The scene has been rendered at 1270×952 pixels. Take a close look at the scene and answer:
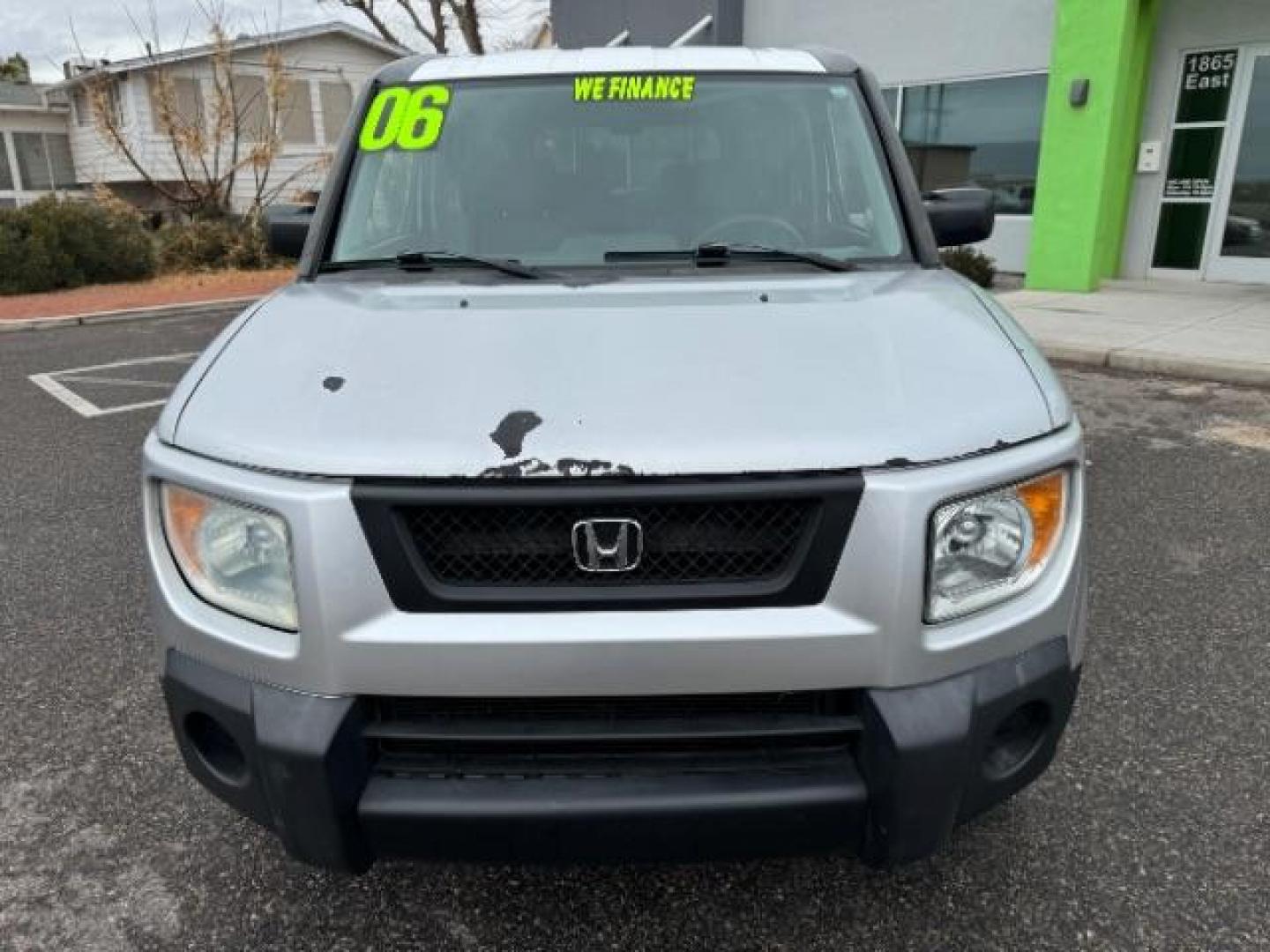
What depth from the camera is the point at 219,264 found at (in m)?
16.4

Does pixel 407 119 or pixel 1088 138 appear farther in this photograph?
pixel 1088 138

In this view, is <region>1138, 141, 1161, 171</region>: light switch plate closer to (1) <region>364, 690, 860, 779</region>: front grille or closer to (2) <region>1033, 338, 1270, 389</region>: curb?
(2) <region>1033, 338, 1270, 389</region>: curb

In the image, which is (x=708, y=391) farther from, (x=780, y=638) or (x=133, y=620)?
(x=133, y=620)

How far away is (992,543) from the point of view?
174 cm

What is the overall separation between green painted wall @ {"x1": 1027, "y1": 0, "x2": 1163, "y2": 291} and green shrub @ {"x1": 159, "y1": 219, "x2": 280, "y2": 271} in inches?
470

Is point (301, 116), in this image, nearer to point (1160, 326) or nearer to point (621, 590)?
point (1160, 326)

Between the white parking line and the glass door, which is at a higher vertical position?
the glass door

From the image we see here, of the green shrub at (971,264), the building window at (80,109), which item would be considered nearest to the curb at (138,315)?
the green shrub at (971,264)

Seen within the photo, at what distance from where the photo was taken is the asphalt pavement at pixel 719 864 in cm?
208

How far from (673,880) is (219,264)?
1652 centimetres

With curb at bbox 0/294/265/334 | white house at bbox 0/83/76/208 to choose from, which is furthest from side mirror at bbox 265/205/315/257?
white house at bbox 0/83/76/208

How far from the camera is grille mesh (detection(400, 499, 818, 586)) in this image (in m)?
1.65

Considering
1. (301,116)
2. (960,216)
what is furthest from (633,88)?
(301,116)

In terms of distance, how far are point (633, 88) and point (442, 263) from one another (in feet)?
2.78
